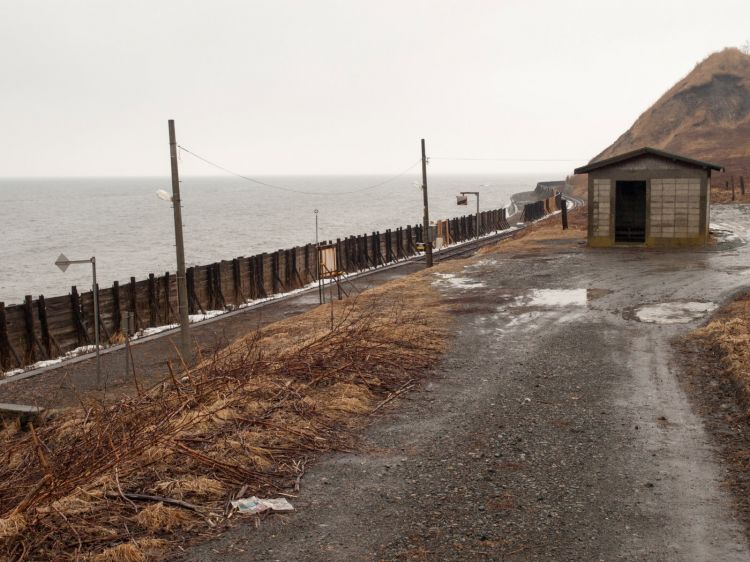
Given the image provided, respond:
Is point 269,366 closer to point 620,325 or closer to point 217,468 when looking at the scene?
point 217,468

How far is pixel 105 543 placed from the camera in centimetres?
721

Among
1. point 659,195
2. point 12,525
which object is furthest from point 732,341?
point 659,195

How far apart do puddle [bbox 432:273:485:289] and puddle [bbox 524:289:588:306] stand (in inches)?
94.2

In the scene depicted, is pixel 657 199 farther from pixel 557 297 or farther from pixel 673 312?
pixel 673 312

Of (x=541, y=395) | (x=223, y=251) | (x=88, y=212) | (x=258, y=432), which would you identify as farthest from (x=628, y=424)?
(x=88, y=212)

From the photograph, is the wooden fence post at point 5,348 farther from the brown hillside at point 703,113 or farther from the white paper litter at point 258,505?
the brown hillside at point 703,113

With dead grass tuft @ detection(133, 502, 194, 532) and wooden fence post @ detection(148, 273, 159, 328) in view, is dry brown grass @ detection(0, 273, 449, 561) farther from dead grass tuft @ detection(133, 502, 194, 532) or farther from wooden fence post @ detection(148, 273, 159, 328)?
wooden fence post @ detection(148, 273, 159, 328)

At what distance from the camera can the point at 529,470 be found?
30.0ft

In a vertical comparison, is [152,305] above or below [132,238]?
above

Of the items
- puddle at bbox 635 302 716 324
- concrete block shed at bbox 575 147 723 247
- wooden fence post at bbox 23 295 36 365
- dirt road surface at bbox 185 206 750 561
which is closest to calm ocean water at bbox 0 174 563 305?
wooden fence post at bbox 23 295 36 365

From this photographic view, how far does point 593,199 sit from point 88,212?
151166 millimetres

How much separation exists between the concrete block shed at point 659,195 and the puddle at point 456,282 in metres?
8.78

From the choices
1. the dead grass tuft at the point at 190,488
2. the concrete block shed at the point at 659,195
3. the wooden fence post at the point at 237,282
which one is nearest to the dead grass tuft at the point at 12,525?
the dead grass tuft at the point at 190,488

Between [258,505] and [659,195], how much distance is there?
27409 mm
